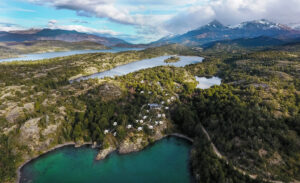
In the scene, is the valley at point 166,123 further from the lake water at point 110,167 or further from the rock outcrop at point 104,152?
the lake water at point 110,167

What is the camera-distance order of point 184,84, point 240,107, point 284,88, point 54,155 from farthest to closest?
point 184,84
point 284,88
point 240,107
point 54,155

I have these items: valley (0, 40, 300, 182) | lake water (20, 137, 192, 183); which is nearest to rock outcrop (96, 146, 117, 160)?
valley (0, 40, 300, 182)

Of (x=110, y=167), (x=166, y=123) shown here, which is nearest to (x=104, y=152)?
(x=110, y=167)

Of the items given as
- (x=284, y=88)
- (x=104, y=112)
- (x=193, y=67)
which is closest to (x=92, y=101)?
(x=104, y=112)

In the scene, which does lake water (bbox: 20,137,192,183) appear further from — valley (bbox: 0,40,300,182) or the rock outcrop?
valley (bbox: 0,40,300,182)

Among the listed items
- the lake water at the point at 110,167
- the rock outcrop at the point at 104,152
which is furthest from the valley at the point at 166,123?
the lake water at the point at 110,167

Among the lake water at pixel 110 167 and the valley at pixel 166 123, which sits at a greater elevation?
the valley at pixel 166 123

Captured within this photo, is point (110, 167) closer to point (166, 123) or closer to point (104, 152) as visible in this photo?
point (104, 152)

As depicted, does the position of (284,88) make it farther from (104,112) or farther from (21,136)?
(21,136)
